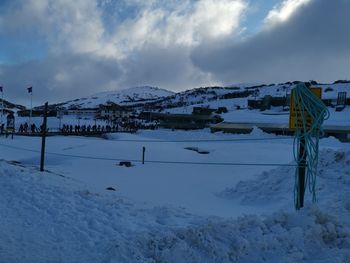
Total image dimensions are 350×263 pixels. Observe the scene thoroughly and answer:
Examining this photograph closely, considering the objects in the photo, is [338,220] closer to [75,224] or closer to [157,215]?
[157,215]

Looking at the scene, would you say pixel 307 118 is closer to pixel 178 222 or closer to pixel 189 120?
pixel 178 222

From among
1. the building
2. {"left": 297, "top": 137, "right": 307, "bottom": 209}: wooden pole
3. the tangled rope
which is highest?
the building

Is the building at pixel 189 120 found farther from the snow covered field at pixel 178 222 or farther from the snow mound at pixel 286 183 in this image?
the snow mound at pixel 286 183

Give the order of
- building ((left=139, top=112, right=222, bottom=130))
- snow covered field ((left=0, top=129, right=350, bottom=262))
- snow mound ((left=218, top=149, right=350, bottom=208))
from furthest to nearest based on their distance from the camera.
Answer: building ((left=139, top=112, right=222, bottom=130))
snow mound ((left=218, top=149, right=350, bottom=208))
snow covered field ((left=0, top=129, right=350, bottom=262))

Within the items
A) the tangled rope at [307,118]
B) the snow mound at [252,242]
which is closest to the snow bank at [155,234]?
the snow mound at [252,242]

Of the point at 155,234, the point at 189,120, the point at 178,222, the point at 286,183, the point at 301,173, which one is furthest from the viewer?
the point at 189,120

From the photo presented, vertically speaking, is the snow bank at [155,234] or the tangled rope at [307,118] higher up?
the tangled rope at [307,118]

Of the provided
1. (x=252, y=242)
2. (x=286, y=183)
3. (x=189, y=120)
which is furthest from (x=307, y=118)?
(x=189, y=120)

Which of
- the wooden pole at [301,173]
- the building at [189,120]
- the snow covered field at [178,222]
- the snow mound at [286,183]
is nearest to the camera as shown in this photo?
the snow covered field at [178,222]

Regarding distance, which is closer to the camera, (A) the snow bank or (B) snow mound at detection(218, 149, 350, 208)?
(A) the snow bank

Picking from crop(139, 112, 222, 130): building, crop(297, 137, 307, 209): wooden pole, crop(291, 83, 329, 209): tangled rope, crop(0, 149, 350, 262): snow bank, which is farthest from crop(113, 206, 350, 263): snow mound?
crop(139, 112, 222, 130): building

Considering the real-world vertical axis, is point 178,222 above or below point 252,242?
below

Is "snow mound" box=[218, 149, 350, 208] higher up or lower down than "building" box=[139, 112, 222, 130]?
lower down

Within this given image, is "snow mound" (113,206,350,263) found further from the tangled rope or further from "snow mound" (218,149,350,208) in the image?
"snow mound" (218,149,350,208)
